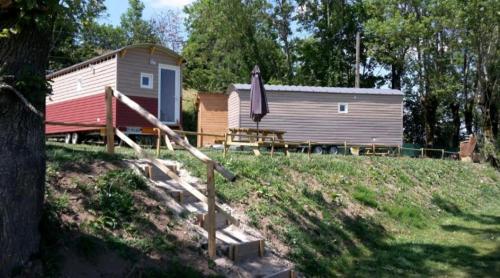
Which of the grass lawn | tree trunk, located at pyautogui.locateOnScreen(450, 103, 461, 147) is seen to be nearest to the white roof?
the grass lawn

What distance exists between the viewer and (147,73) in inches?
651

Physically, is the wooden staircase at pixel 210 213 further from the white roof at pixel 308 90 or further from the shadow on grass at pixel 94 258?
the white roof at pixel 308 90

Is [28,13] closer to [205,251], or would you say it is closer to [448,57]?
[205,251]

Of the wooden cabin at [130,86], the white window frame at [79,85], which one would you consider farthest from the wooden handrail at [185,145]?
the white window frame at [79,85]

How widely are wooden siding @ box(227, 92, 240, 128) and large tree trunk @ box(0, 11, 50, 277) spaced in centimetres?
1734

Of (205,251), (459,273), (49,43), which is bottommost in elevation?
(459,273)

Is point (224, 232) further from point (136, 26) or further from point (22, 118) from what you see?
point (136, 26)

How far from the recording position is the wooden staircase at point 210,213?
20.7ft

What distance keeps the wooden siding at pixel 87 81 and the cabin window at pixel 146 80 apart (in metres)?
0.87

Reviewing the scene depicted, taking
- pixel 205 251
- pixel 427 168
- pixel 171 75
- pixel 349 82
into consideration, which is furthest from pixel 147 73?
pixel 349 82

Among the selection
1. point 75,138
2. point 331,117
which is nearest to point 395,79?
point 331,117

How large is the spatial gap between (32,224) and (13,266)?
374 mm

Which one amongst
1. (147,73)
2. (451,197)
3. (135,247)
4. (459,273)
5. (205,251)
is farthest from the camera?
(147,73)

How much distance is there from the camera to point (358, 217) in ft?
34.9
